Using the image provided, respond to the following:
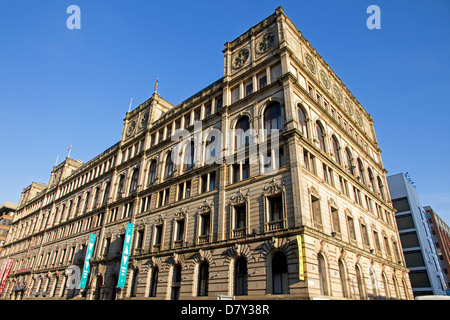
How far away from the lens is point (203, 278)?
26578mm

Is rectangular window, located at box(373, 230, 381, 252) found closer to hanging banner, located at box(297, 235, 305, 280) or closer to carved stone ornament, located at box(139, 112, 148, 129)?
hanging banner, located at box(297, 235, 305, 280)

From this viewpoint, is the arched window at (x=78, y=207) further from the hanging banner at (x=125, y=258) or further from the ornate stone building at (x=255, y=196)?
the hanging banner at (x=125, y=258)

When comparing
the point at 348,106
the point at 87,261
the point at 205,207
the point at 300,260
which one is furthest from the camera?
the point at 348,106

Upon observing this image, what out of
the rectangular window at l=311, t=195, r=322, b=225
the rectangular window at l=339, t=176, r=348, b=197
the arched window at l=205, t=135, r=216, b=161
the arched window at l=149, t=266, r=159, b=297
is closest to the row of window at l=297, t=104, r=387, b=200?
the rectangular window at l=339, t=176, r=348, b=197

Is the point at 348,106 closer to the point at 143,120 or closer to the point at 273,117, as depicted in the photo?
the point at 273,117

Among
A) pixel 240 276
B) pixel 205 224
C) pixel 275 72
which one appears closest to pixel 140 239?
pixel 205 224

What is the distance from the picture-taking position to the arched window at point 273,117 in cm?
2791

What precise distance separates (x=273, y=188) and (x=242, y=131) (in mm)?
8522

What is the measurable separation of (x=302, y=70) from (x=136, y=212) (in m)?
27.9

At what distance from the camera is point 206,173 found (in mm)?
31328

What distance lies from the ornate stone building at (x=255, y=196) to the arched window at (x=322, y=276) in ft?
0.27

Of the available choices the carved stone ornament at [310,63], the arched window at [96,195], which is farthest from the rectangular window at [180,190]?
the arched window at [96,195]

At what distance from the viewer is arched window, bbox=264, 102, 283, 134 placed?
27.9 metres
